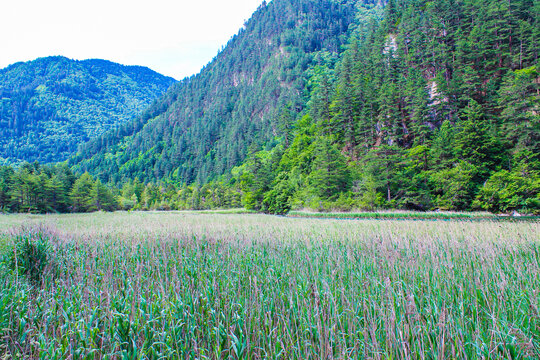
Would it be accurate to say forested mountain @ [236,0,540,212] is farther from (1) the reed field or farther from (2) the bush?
(2) the bush

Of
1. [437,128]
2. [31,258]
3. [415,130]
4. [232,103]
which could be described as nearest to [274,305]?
[31,258]

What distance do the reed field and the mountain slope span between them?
80229 mm

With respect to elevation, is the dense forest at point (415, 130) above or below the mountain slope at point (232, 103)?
below

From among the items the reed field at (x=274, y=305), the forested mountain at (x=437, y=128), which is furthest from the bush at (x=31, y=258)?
the forested mountain at (x=437, y=128)

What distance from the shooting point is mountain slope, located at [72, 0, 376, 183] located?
3900 inches

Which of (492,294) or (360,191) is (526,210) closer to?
(360,191)

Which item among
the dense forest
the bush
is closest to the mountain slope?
the dense forest

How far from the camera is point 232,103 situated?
130125 mm

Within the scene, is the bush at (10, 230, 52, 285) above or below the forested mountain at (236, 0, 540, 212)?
below

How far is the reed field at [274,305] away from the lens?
2166 mm

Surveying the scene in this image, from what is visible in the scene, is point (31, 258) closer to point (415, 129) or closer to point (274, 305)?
point (274, 305)

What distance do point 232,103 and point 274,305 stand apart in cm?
13558

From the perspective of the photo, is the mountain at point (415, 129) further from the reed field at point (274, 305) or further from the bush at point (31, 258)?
the bush at point (31, 258)

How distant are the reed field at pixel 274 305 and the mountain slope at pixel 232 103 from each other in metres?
80.2
